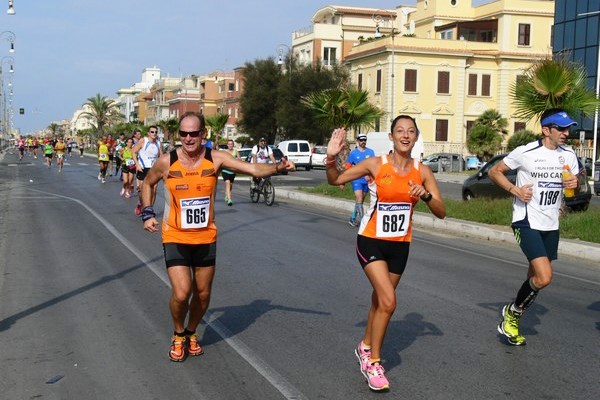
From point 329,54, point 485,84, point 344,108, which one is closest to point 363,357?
point 344,108

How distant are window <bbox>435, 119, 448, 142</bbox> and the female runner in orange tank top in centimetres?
5759

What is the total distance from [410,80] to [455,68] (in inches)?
169

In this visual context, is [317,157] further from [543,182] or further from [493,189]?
[543,182]

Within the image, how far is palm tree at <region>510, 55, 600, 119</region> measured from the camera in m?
14.3

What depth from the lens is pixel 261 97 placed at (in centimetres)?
6556

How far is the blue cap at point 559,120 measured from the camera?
615 centimetres

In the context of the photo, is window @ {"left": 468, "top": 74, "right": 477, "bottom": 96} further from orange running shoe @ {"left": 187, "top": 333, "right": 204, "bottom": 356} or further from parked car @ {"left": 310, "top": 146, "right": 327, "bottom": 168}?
orange running shoe @ {"left": 187, "top": 333, "right": 204, "bottom": 356}

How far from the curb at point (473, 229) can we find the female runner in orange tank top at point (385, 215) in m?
7.17

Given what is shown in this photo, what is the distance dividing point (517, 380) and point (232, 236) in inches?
336

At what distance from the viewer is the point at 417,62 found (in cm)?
6028

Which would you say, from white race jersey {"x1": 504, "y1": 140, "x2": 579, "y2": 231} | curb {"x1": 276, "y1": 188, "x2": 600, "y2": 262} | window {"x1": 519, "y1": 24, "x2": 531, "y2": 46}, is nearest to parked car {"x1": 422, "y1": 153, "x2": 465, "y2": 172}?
window {"x1": 519, "y1": 24, "x2": 531, "y2": 46}

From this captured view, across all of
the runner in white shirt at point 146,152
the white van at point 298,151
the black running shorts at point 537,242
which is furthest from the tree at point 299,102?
the black running shorts at point 537,242

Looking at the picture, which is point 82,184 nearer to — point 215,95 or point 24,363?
point 24,363

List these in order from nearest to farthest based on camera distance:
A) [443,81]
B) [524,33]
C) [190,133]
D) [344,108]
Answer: [190,133] < [344,108] < [443,81] < [524,33]
